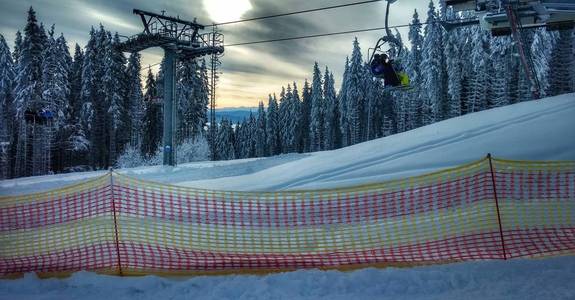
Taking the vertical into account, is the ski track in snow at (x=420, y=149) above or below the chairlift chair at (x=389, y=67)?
below

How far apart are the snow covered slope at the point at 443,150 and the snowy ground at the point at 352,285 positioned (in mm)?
6422

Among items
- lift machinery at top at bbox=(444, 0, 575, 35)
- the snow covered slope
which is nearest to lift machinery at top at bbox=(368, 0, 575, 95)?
lift machinery at top at bbox=(444, 0, 575, 35)

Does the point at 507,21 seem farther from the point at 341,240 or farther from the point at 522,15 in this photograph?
the point at 341,240

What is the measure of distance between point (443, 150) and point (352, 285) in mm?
9085

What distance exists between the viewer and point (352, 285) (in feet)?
18.6

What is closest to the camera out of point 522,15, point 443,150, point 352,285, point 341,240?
point 352,285

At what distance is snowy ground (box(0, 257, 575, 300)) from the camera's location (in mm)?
5152

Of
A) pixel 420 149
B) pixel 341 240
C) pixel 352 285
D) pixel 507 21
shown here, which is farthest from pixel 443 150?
pixel 352 285

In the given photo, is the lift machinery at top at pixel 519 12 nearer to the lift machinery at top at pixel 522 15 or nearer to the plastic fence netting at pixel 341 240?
the lift machinery at top at pixel 522 15

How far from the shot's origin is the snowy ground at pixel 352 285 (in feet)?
16.9

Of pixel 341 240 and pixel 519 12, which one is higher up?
pixel 519 12

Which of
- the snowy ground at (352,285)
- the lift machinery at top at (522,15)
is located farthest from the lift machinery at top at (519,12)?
the snowy ground at (352,285)

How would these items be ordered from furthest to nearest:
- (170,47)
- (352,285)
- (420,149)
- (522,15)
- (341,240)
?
1. (170,47)
2. (420,149)
3. (522,15)
4. (341,240)
5. (352,285)

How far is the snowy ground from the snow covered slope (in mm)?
6422
